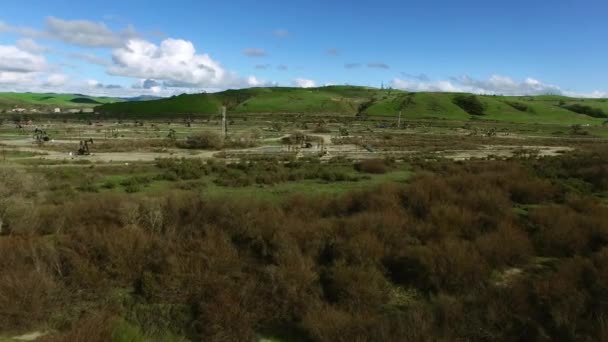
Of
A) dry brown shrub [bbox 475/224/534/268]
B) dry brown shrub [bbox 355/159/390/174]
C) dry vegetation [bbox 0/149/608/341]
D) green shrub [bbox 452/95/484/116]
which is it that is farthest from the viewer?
green shrub [bbox 452/95/484/116]

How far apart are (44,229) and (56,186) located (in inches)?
466

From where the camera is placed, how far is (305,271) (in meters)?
10.6

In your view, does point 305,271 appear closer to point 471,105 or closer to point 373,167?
point 373,167

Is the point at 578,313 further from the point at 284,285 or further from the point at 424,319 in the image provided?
the point at 284,285

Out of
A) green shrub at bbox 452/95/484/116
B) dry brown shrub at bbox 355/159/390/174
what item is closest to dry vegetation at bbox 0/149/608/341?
dry brown shrub at bbox 355/159/390/174

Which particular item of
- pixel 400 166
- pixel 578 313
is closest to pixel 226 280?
pixel 578 313

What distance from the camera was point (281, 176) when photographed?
101ft

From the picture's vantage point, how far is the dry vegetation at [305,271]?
8.60 m

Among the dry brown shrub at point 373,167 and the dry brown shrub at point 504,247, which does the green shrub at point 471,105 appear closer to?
the dry brown shrub at point 373,167

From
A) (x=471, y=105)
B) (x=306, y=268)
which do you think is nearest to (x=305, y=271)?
(x=306, y=268)

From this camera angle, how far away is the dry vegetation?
8.60 meters

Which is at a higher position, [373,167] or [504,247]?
[504,247]

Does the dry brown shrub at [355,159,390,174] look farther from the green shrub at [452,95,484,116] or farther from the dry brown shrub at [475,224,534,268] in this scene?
the green shrub at [452,95,484,116]

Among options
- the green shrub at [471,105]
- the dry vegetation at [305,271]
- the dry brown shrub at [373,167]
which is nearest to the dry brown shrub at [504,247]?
the dry vegetation at [305,271]
